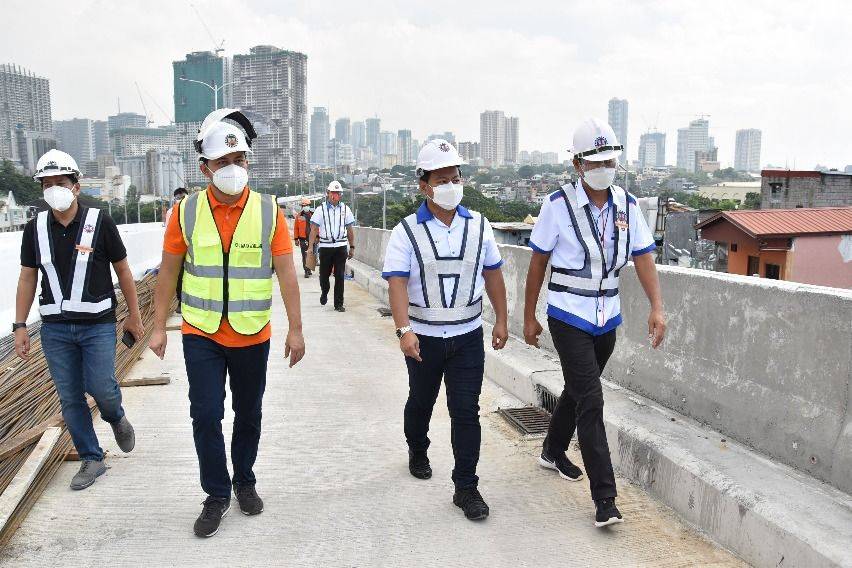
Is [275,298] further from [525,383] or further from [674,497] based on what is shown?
[674,497]

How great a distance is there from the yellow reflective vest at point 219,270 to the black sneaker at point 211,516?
916mm

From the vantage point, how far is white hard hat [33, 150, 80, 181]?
177 inches

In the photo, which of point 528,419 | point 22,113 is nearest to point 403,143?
point 22,113

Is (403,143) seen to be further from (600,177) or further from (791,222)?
(600,177)

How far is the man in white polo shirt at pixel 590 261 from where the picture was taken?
13.8ft

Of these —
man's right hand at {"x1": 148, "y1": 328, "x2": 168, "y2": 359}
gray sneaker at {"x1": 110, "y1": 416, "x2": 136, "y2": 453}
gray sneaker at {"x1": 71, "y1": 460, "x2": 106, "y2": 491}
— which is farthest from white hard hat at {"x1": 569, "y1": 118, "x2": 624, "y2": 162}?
gray sneaker at {"x1": 71, "y1": 460, "x2": 106, "y2": 491}

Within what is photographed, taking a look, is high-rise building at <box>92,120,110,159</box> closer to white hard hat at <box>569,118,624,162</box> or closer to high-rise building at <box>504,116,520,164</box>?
high-rise building at <box>504,116,520,164</box>

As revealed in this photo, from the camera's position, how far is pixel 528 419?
601 cm

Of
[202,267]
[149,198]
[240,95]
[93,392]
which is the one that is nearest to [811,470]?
[202,267]

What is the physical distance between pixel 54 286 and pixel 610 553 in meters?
3.37

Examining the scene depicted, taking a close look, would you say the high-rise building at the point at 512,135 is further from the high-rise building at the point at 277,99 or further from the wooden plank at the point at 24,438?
the wooden plank at the point at 24,438

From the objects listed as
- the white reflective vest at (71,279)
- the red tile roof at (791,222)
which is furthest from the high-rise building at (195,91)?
the white reflective vest at (71,279)

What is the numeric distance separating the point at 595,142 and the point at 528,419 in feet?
8.30

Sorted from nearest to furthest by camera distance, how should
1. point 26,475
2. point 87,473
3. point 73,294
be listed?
1. point 26,475
2. point 73,294
3. point 87,473
